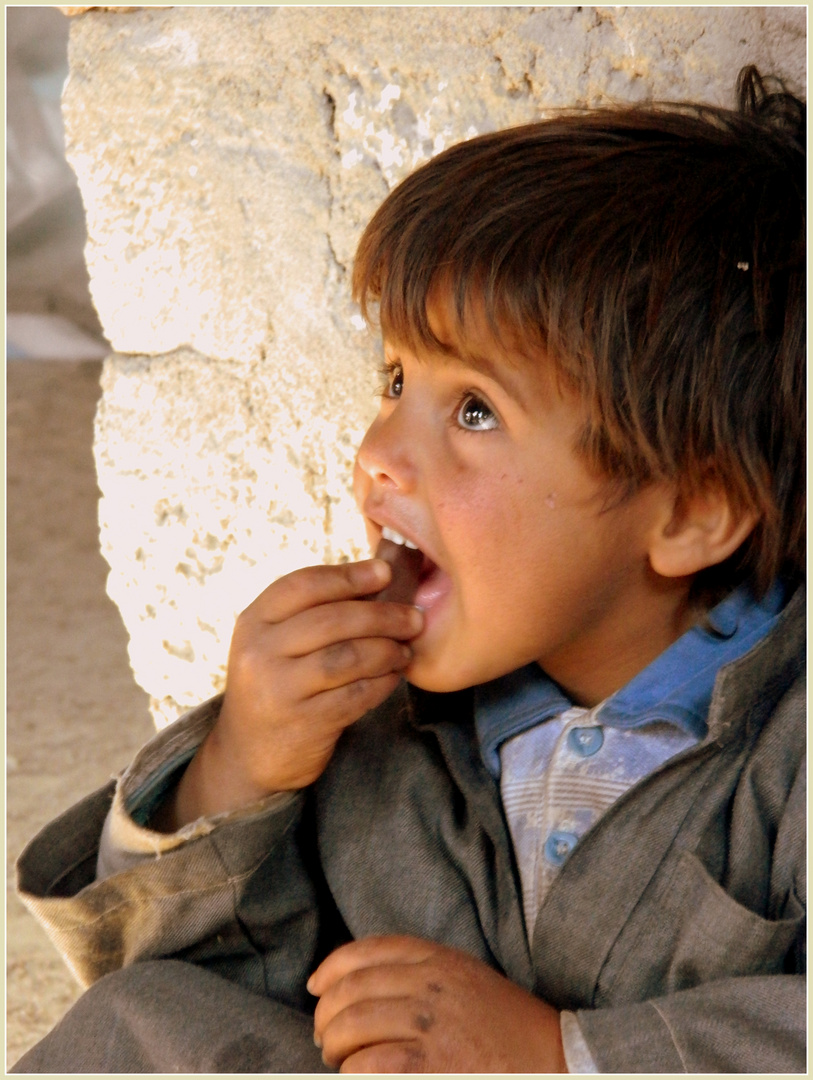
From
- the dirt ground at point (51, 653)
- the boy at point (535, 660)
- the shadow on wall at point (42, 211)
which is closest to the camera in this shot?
the boy at point (535, 660)

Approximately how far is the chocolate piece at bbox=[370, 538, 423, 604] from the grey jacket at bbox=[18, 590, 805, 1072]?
0.61 ft

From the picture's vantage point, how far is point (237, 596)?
→ 1650 mm

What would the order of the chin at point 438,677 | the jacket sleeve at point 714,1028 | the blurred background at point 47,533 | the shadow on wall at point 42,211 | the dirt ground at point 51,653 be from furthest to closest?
the shadow on wall at point 42,211, the blurred background at point 47,533, the dirt ground at point 51,653, the chin at point 438,677, the jacket sleeve at point 714,1028

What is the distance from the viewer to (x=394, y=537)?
124cm

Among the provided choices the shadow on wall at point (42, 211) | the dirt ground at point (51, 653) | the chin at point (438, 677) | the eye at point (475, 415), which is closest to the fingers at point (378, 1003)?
the chin at point (438, 677)

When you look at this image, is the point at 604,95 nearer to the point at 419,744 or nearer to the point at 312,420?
the point at 312,420

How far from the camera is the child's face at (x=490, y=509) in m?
1.17

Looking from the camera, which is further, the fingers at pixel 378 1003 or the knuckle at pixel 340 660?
the knuckle at pixel 340 660

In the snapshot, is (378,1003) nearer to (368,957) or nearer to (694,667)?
(368,957)

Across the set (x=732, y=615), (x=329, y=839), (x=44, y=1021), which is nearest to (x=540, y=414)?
(x=732, y=615)

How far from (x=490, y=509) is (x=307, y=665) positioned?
0.76ft

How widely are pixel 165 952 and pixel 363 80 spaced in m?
1.02

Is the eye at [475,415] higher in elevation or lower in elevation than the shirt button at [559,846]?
higher

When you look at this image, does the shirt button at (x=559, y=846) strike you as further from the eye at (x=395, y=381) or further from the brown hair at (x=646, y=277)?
the eye at (x=395, y=381)
